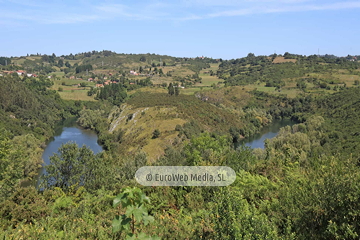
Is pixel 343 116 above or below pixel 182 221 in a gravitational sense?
below

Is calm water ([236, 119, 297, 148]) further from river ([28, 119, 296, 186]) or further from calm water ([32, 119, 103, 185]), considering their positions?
calm water ([32, 119, 103, 185])

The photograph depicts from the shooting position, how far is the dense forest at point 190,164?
6.70 metres

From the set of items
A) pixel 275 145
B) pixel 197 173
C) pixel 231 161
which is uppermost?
pixel 197 173

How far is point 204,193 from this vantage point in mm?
11484

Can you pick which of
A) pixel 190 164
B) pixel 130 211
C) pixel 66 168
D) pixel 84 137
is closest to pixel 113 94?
pixel 84 137

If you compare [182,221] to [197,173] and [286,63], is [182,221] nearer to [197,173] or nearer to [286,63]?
[197,173]

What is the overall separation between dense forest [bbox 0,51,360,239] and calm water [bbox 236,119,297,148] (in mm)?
2157

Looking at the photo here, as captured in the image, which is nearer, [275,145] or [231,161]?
[231,161]

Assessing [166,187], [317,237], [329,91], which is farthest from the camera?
[329,91]

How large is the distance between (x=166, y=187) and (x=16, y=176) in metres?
13.0

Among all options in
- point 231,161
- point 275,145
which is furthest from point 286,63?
point 231,161

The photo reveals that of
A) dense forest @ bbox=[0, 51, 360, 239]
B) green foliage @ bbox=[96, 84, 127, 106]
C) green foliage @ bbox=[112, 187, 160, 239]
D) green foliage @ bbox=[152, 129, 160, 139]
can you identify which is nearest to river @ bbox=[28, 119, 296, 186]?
dense forest @ bbox=[0, 51, 360, 239]

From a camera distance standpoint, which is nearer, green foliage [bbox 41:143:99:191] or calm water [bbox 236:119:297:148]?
green foliage [bbox 41:143:99:191]

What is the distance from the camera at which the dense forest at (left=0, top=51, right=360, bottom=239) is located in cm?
670
